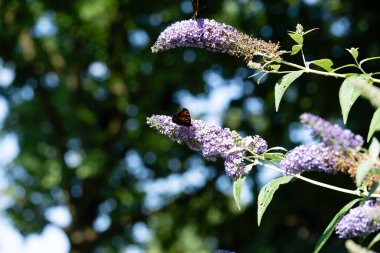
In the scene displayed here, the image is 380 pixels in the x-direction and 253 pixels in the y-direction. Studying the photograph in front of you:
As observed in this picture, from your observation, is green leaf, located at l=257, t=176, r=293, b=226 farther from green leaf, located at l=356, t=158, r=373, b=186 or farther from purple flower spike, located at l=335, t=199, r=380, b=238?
green leaf, located at l=356, t=158, r=373, b=186

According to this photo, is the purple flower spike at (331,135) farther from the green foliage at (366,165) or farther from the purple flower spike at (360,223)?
the purple flower spike at (360,223)

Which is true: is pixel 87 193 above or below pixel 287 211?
below

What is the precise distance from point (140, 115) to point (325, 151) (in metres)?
9.71

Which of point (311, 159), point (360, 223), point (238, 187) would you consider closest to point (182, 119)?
point (238, 187)

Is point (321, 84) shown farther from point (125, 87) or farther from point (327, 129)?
point (327, 129)

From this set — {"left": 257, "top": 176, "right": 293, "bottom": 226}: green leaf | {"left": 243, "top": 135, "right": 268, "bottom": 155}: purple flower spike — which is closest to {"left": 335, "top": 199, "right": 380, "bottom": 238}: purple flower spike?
{"left": 257, "top": 176, "right": 293, "bottom": 226}: green leaf

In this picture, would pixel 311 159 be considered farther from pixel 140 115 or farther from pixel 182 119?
pixel 140 115

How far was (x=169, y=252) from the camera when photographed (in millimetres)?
12930

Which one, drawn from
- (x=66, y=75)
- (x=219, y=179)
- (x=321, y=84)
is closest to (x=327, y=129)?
(x=321, y=84)

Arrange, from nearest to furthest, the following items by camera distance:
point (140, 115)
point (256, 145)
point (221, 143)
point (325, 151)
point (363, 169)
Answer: point (363, 169) < point (325, 151) < point (221, 143) < point (256, 145) < point (140, 115)

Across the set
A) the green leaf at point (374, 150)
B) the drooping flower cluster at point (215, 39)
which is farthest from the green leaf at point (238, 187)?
the green leaf at point (374, 150)

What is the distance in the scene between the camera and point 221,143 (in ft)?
6.63

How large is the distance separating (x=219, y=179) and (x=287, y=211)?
249cm

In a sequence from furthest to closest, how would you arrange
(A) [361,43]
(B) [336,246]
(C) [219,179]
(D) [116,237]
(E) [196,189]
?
(D) [116,237]
(E) [196,189]
(C) [219,179]
(A) [361,43]
(B) [336,246]
